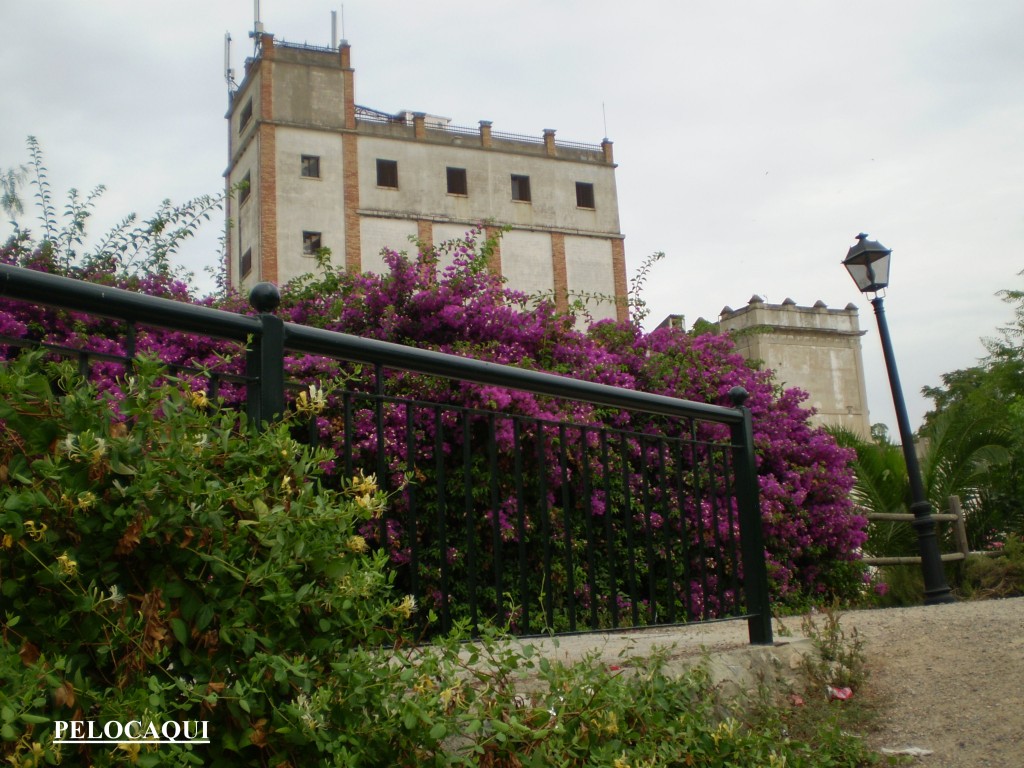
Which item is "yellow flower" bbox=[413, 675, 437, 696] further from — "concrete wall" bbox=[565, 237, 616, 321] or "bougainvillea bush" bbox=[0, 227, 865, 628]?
"concrete wall" bbox=[565, 237, 616, 321]

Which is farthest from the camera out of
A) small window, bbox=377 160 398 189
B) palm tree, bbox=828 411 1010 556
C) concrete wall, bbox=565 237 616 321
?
concrete wall, bbox=565 237 616 321

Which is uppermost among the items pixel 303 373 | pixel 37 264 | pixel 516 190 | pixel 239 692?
pixel 516 190

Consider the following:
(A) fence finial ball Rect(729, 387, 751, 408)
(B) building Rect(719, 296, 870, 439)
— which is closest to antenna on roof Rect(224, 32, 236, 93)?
(B) building Rect(719, 296, 870, 439)

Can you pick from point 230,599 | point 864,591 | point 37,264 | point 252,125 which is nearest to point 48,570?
point 230,599

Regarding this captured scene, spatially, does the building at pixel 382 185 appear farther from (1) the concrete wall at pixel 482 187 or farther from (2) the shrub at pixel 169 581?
(2) the shrub at pixel 169 581

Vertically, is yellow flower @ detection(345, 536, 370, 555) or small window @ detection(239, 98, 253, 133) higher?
small window @ detection(239, 98, 253, 133)

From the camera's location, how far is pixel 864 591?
9.92 meters

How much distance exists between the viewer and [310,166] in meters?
35.4

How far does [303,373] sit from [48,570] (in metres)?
5.45

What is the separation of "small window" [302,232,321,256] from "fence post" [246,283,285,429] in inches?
1289

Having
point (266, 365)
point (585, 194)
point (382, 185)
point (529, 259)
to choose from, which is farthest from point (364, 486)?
point (585, 194)

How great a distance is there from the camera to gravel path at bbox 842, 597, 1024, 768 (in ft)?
12.6

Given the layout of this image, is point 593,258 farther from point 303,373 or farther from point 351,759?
point 351,759

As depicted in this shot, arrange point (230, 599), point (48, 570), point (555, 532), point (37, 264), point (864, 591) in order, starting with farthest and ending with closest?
point (864, 591) → point (37, 264) → point (555, 532) → point (230, 599) → point (48, 570)
